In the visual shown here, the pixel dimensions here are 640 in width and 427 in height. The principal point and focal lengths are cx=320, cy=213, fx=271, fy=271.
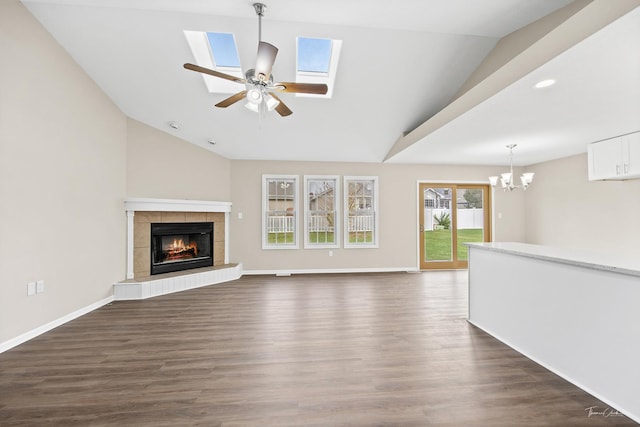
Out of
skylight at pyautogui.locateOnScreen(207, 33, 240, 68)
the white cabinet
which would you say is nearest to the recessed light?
the white cabinet

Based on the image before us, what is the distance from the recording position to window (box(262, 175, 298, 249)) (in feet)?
19.6

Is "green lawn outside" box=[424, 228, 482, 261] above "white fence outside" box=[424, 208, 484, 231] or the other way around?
the other way around

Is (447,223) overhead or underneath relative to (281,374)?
overhead

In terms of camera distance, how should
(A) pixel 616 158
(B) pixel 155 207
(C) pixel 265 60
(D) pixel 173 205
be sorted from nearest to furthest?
(C) pixel 265 60
(A) pixel 616 158
(B) pixel 155 207
(D) pixel 173 205

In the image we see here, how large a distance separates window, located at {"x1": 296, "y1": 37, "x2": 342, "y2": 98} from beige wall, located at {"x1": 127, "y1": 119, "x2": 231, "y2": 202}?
265 cm

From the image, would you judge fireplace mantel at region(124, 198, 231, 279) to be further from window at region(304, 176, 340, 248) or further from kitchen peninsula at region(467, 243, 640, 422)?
kitchen peninsula at region(467, 243, 640, 422)

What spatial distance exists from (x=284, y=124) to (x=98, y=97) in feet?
8.78

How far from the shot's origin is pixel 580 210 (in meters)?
5.21

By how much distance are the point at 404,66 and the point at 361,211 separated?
324 centimetres

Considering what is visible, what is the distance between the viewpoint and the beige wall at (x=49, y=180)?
2.67 m

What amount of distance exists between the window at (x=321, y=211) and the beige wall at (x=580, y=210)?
4.50 m

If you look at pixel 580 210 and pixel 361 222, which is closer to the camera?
pixel 580 210

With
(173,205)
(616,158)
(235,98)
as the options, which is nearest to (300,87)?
(235,98)

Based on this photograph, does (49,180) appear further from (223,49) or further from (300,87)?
(300,87)
